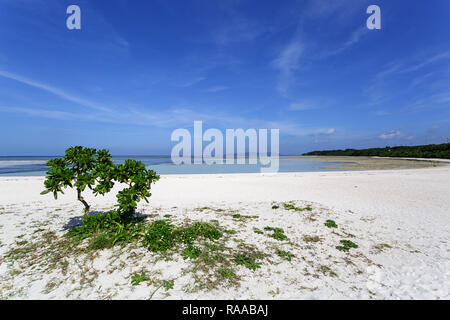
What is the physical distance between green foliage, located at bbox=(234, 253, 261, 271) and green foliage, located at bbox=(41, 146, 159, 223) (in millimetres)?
2729

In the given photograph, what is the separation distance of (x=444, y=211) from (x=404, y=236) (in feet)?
15.5

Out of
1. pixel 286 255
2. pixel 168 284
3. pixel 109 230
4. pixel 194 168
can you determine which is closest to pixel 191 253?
pixel 168 284

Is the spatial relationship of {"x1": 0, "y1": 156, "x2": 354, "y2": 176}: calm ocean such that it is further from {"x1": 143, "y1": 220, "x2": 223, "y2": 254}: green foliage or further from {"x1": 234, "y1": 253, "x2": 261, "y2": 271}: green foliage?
{"x1": 234, "y1": 253, "x2": 261, "y2": 271}: green foliage

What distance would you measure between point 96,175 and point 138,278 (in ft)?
9.16

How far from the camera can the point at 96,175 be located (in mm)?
4742

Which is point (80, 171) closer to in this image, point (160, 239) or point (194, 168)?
point (160, 239)

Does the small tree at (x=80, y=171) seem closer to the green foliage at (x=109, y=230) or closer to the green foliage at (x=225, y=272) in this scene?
the green foliage at (x=109, y=230)

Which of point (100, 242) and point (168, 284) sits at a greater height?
point (100, 242)

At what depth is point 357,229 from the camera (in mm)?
6137

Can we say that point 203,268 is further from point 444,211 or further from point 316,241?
point 444,211

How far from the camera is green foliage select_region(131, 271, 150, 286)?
11.2 feet

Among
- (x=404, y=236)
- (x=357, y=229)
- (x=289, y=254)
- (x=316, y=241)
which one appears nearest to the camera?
(x=289, y=254)

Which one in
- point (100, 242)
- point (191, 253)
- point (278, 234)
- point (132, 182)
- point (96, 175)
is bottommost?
point (278, 234)
